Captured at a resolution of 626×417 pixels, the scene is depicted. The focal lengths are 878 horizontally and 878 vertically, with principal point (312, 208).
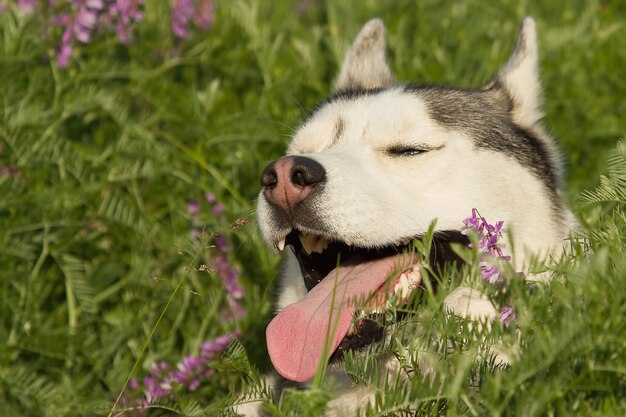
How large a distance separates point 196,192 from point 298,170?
1.74 meters

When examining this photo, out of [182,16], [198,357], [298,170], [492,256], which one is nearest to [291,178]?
[298,170]

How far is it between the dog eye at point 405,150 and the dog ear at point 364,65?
1135 millimetres

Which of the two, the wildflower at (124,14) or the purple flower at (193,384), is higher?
the wildflower at (124,14)

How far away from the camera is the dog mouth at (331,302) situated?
291 centimetres

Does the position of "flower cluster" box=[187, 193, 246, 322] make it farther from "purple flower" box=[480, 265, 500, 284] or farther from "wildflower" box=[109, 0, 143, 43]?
"purple flower" box=[480, 265, 500, 284]

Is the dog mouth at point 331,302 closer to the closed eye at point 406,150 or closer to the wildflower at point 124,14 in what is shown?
the closed eye at point 406,150

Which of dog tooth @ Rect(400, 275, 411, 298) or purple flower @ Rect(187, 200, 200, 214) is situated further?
purple flower @ Rect(187, 200, 200, 214)

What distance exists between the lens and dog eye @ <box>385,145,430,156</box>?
3.34 meters

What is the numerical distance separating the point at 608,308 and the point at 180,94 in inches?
139

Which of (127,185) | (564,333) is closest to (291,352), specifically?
(564,333)

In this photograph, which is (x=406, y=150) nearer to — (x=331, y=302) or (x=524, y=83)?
(x=331, y=302)

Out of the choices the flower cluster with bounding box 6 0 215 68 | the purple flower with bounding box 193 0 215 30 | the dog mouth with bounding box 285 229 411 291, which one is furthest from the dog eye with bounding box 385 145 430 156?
the purple flower with bounding box 193 0 215 30

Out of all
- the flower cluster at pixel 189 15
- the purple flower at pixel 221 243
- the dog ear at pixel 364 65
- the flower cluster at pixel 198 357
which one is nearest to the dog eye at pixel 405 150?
the flower cluster at pixel 198 357

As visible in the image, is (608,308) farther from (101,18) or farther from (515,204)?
(101,18)
